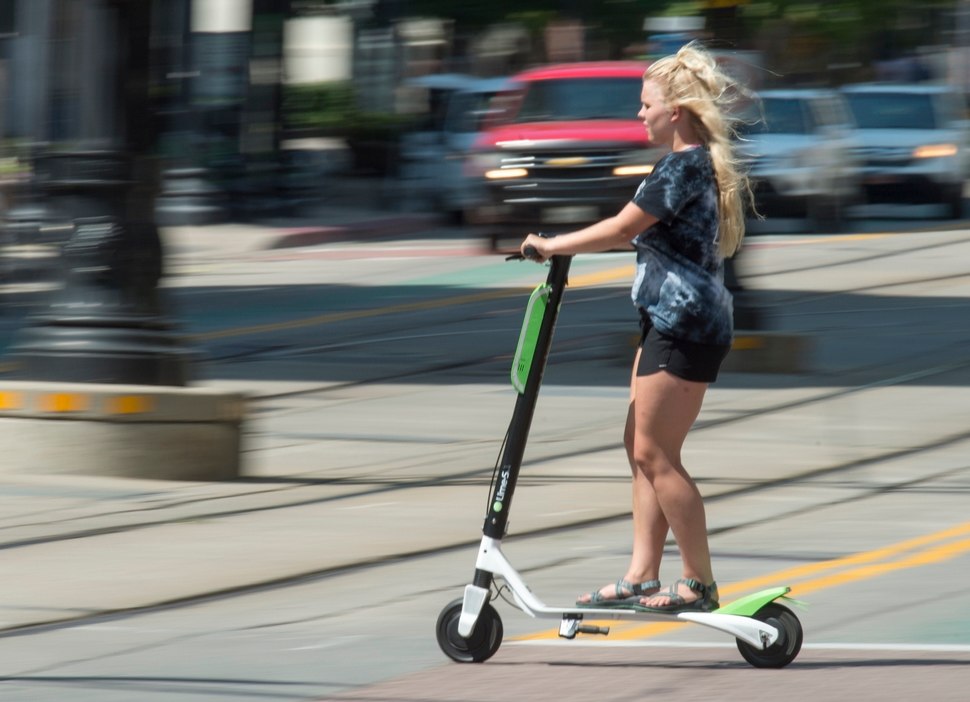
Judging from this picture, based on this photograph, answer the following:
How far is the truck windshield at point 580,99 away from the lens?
72.8 feet

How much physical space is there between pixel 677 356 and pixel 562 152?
16.1 m

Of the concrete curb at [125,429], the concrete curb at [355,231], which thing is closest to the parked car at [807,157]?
the concrete curb at [355,231]

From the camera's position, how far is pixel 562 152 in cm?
2167

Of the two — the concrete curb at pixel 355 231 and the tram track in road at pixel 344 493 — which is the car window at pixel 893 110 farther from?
the tram track in road at pixel 344 493

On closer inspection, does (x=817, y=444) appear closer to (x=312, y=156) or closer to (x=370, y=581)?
(x=370, y=581)

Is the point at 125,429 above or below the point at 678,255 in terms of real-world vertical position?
below

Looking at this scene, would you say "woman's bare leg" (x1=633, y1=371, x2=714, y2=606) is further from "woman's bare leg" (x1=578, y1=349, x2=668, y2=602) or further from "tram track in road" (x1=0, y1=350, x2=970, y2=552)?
"tram track in road" (x1=0, y1=350, x2=970, y2=552)

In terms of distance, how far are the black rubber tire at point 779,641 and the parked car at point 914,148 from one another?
19396 mm

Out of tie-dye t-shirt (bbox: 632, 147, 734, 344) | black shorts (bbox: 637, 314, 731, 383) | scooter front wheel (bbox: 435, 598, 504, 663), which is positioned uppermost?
tie-dye t-shirt (bbox: 632, 147, 734, 344)

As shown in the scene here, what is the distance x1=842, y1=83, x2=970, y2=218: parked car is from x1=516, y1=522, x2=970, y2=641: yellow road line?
55.7ft

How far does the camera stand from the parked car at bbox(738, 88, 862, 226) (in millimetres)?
23406

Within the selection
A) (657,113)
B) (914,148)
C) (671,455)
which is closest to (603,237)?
(657,113)

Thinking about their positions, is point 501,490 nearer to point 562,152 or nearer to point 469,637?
point 469,637

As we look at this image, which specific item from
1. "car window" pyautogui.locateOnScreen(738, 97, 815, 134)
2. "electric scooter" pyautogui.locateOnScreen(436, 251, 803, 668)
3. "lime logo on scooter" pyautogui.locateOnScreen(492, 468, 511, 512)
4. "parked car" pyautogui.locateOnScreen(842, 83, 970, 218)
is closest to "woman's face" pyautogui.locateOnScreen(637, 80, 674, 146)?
"electric scooter" pyautogui.locateOnScreen(436, 251, 803, 668)
